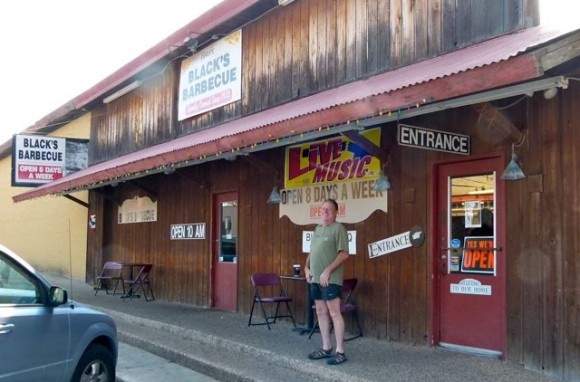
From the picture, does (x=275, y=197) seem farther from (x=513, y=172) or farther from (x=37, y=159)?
(x=37, y=159)

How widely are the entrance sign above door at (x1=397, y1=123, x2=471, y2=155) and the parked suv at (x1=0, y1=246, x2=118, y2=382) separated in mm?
3435

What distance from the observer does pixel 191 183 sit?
1146 cm

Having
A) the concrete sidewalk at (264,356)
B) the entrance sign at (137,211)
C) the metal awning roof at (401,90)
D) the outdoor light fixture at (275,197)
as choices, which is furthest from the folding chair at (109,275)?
the outdoor light fixture at (275,197)

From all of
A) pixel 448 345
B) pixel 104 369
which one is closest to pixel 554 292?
pixel 448 345

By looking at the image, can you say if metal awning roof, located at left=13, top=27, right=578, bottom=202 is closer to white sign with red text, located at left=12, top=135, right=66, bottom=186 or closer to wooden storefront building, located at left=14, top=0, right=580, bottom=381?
wooden storefront building, located at left=14, top=0, right=580, bottom=381

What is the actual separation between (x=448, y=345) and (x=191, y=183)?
20.9 feet

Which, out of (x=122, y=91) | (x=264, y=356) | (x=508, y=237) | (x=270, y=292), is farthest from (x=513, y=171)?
(x=122, y=91)

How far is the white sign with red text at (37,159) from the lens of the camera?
48.4 ft

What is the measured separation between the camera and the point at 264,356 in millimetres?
6887

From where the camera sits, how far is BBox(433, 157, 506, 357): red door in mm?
6148

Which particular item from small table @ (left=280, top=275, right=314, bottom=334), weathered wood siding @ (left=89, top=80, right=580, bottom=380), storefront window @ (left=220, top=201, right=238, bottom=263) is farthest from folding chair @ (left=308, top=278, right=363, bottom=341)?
storefront window @ (left=220, top=201, right=238, bottom=263)

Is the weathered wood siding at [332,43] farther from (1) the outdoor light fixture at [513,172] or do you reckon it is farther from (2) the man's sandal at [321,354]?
(2) the man's sandal at [321,354]

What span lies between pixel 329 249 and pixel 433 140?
159cm

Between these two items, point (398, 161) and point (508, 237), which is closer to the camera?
point (508, 237)
